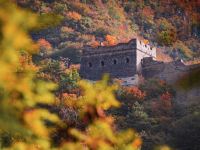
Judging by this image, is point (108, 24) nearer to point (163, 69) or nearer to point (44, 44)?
point (44, 44)

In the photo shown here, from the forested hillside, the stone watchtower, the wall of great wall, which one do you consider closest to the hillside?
the forested hillside

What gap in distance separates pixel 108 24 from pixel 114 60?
22.6 m

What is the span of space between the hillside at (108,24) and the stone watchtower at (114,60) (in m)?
9.15

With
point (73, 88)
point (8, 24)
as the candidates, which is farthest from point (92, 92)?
point (73, 88)

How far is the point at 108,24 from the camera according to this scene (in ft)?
211

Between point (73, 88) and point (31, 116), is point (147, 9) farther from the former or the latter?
point (31, 116)

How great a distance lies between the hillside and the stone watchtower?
915 centimetres

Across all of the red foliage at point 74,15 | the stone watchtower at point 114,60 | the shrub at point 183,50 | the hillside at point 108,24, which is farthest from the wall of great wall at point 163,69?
the shrub at point 183,50

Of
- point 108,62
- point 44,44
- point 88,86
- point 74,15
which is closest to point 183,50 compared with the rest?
point 74,15

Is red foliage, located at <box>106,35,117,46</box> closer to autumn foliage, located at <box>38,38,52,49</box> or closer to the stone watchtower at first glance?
autumn foliage, located at <box>38,38,52,49</box>

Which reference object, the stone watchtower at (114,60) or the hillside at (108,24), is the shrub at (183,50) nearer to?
the hillside at (108,24)

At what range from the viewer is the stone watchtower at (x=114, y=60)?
1624 inches

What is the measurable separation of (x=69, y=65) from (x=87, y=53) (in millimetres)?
7314

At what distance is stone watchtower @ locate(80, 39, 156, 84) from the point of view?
4125cm
